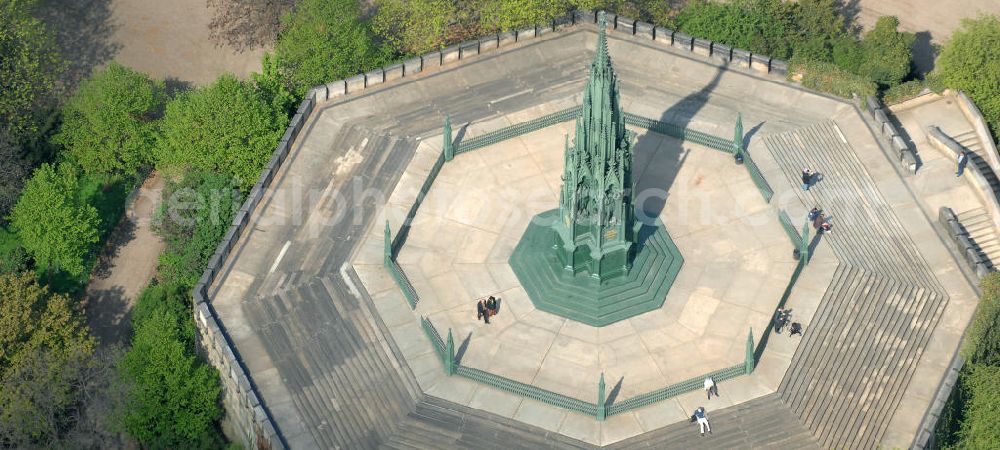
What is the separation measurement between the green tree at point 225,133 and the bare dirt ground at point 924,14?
5513 centimetres

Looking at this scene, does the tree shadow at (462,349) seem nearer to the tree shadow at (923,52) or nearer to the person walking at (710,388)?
the person walking at (710,388)

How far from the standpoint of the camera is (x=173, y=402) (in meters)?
139

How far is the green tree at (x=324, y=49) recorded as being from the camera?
15975 cm

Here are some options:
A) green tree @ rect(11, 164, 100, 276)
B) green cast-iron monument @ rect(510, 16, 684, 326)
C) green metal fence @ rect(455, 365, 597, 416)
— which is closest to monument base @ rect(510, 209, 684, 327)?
green cast-iron monument @ rect(510, 16, 684, 326)

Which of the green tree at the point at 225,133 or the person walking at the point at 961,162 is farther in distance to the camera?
the green tree at the point at 225,133

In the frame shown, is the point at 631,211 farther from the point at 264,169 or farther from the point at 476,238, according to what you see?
the point at 264,169

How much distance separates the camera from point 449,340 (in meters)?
135

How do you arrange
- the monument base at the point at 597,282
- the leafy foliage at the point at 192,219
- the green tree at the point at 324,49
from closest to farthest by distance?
1. the monument base at the point at 597,282
2. the leafy foliage at the point at 192,219
3. the green tree at the point at 324,49

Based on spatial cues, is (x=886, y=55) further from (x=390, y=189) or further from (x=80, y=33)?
(x=80, y=33)

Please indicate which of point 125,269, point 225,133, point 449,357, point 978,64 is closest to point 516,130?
point 225,133

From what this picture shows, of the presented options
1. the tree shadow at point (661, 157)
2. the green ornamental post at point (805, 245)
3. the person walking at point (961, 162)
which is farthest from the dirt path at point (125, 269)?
the person walking at point (961, 162)

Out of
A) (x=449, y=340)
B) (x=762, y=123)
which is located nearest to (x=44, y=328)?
(x=449, y=340)

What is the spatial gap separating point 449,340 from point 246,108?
3079cm

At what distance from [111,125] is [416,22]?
26421 millimetres
